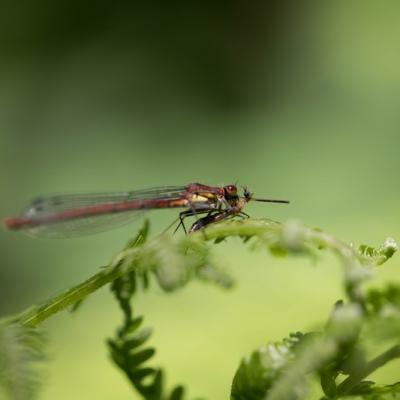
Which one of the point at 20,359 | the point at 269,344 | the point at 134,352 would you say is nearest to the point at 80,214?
the point at 134,352

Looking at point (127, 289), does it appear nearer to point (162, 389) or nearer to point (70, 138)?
point (162, 389)

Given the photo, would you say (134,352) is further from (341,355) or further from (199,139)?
(199,139)

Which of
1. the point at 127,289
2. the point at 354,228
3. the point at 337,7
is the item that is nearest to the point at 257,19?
the point at 337,7

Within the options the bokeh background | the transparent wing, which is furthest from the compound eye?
the bokeh background

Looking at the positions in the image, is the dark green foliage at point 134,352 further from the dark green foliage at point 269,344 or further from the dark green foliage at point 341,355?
the dark green foliage at point 341,355

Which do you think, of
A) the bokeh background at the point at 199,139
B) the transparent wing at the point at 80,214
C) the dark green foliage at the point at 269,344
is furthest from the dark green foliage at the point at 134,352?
the transparent wing at the point at 80,214

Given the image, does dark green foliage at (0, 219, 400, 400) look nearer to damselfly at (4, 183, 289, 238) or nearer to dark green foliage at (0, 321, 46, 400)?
dark green foliage at (0, 321, 46, 400)
